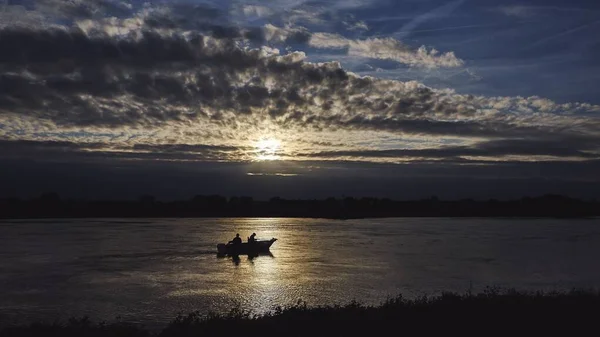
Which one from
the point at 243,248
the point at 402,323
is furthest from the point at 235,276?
the point at 402,323

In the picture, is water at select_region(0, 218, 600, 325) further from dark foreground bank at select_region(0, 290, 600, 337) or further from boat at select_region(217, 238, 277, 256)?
dark foreground bank at select_region(0, 290, 600, 337)

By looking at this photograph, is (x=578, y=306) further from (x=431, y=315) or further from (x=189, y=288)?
(x=189, y=288)

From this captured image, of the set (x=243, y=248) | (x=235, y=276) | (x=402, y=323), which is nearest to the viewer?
(x=402, y=323)

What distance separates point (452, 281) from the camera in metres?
34.7

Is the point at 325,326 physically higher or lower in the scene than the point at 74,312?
higher

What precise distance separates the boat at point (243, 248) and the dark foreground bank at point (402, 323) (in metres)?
36.2

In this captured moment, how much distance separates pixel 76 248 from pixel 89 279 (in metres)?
26.1

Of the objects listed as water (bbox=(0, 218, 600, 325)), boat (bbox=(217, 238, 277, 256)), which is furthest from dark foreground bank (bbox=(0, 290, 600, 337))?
boat (bbox=(217, 238, 277, 256))

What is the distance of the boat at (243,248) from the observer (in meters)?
52.6

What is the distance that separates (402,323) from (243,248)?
1570 inches

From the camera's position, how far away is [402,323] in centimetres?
1462

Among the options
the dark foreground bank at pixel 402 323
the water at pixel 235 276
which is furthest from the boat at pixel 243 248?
the dark foreground bank at pixel 402 323

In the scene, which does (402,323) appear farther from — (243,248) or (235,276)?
(243,248)

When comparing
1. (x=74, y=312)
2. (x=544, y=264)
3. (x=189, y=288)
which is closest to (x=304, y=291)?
(x=189, y=288)
